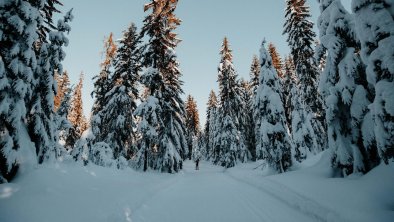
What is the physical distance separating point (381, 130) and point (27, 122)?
1142 cm

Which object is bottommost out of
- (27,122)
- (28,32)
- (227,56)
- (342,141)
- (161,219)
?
(161,219)

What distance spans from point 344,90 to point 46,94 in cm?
1210

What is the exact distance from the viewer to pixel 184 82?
28.5 m

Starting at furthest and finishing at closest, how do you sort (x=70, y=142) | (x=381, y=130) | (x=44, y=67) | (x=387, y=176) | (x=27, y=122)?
(x=70, y=142) → (x=44, y=67) → (x=27, y=122) → (x=387, y=176) → (x=381, y=130)

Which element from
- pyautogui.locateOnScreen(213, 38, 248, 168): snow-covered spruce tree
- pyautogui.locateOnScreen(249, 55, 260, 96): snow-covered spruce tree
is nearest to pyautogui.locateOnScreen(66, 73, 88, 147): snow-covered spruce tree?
pyautogui.locateOnScreen(213, 38, 248, 168): snow-covered spruce tree

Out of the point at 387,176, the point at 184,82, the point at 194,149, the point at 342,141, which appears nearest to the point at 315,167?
the point at 342,141

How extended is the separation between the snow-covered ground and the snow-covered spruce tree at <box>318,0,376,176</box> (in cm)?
114

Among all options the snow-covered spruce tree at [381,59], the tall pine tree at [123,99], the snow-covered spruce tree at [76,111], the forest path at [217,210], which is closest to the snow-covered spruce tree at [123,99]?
the tall pine tree at [123,99]

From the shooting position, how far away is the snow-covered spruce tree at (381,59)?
5883 millimetres

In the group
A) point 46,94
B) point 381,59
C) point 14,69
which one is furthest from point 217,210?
point 46,94

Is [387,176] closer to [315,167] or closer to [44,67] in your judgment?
[315,167]

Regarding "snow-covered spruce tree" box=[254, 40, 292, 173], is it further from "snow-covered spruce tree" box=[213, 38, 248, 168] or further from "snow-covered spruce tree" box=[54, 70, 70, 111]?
"snow-covered spruce tree" box=[54, 70, 70, 111]

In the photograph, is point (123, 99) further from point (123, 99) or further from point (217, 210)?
point (217, 210)

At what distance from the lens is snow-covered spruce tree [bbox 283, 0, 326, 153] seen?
2502cm
